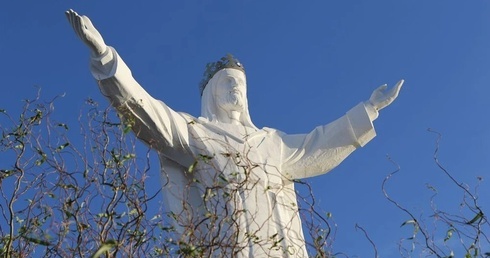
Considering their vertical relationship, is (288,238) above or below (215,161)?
below

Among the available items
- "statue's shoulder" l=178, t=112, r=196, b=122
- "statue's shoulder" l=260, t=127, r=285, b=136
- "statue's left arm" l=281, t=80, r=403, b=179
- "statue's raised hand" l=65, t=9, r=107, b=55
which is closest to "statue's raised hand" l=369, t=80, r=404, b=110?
"statue's left arm" l=281, t=80, r=403, b=179

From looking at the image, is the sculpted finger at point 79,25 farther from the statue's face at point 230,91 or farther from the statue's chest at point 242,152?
the statue's face at point 230,91

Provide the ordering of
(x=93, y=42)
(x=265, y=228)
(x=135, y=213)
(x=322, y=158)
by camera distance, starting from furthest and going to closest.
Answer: (x=322, y=158), (x=265, y=228), (x=93, y=42), (x=135, y=213)

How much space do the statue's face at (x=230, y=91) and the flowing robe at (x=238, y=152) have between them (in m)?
0.25

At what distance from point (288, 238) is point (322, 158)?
106cm

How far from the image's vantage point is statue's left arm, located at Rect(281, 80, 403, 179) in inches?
291

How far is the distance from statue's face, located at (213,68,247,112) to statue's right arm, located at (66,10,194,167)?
573mm

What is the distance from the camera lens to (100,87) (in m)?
6.46

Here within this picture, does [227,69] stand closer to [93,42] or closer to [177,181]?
[177,181]

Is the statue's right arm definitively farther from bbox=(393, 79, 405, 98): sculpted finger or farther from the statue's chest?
bbox=(393, 79, 405, 98): sculpted finger

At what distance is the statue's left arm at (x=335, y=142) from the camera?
740cm

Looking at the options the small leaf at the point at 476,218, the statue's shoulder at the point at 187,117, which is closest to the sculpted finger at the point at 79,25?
the statue's shoulder at the point at 187,117

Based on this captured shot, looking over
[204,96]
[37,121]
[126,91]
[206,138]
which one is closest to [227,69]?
[204,96]

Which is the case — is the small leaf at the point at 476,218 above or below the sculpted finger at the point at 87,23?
below
